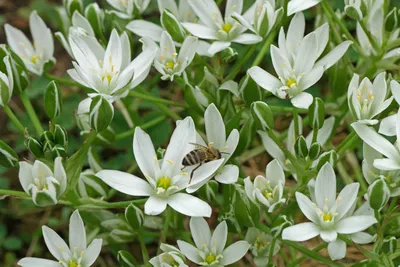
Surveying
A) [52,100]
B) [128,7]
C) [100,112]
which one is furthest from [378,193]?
[128,7]

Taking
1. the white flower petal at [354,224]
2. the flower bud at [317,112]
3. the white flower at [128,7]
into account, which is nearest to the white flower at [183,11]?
the white flower at [128,7]

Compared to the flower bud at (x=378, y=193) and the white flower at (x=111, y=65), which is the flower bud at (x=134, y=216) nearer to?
the white flower at (x=111, y=65)

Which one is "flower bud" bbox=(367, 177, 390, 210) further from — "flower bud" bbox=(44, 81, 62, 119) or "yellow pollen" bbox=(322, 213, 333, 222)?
"flower bud" bbox=(44, 81, 62, 119)

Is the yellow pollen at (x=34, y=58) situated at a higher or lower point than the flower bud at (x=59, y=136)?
higher

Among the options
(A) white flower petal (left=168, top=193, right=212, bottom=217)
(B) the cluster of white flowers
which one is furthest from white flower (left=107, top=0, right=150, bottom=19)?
(A) white flower petal (left=168, top=193, right=212, bottom=217)

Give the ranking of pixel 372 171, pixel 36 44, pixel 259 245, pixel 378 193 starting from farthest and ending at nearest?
1. pixel 36 44
2. pixel 259 245
3. pixel 372 171
4. pixel 378 193

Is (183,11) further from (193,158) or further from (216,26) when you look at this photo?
(193,158)
